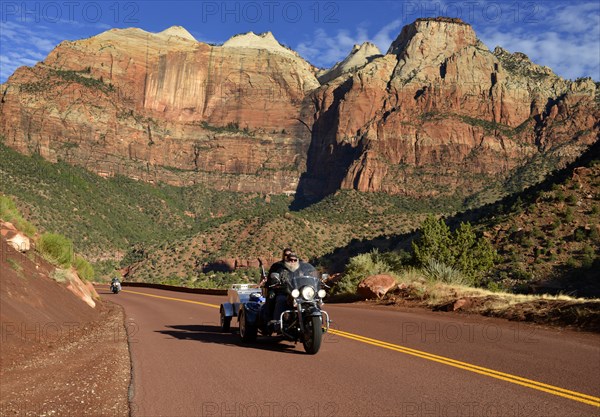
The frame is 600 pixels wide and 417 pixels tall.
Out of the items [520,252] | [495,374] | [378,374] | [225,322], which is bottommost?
[225,322]

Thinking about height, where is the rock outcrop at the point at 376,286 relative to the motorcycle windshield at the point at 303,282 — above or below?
below

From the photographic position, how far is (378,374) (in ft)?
23.7

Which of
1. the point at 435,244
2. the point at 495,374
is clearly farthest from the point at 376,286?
the point at 495,374

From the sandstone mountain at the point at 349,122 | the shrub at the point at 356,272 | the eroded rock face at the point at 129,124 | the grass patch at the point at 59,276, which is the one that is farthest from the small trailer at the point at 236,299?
the eroded rock face at the point at 129,124

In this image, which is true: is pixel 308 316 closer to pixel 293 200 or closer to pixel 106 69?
pixel 293 200

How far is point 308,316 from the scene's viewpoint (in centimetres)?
843

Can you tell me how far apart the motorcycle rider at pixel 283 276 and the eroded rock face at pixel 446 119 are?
390 ft

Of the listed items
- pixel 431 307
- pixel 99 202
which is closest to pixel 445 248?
pixel 431 307

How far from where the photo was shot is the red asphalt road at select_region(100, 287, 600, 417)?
222 inches

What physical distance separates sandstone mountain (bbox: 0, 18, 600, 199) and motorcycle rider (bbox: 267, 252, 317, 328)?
394ft

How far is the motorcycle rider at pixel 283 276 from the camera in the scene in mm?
→ 8914

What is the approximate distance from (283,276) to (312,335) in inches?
45.4

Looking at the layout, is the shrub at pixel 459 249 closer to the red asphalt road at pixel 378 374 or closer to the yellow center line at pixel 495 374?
the red asphalt road at pixel 378 374

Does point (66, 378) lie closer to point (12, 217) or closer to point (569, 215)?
point (12, 217)
